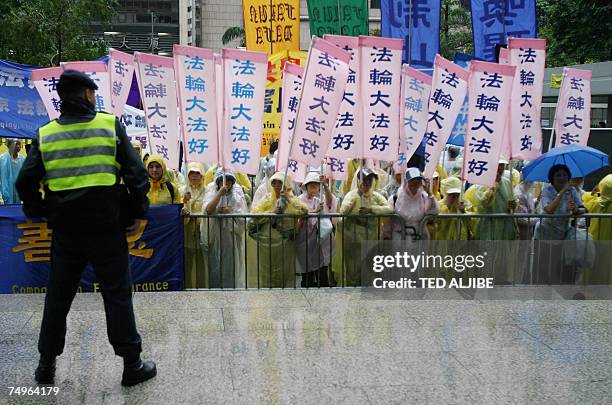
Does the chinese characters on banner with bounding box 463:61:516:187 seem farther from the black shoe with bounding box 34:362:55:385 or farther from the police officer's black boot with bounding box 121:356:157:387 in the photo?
the black shoe with bounding box 34:362:55:385

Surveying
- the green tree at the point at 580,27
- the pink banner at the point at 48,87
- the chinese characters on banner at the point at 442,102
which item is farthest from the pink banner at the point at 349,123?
the green tree at the point at 580,27

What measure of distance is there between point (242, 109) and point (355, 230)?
178 centimetres

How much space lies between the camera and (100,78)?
9766 mm

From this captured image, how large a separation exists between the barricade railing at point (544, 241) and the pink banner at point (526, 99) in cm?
110

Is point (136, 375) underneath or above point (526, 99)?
underneath

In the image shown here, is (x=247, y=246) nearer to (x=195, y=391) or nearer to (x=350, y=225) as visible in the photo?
(x=350, y=225)

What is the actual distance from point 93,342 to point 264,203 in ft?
10.6

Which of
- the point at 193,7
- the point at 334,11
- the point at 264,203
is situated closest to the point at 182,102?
the point at 264,203

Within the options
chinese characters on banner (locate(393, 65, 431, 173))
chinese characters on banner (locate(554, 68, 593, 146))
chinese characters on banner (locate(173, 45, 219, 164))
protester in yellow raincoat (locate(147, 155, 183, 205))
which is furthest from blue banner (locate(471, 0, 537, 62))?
protester in yellow raincoat (locate(147, 155, 183, 205))

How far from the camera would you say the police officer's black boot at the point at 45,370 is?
16.7 feet

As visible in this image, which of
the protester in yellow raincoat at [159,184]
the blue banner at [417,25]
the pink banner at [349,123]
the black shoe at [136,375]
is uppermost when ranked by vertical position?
the blue banner at [417,25]

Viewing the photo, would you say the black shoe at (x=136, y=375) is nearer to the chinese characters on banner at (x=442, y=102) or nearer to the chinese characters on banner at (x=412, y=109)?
the chinese characters on banner at (x=442, y=102)

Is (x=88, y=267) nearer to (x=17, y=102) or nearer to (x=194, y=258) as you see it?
(x=194, y=258)

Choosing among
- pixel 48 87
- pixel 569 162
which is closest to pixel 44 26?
pixel 48 87
